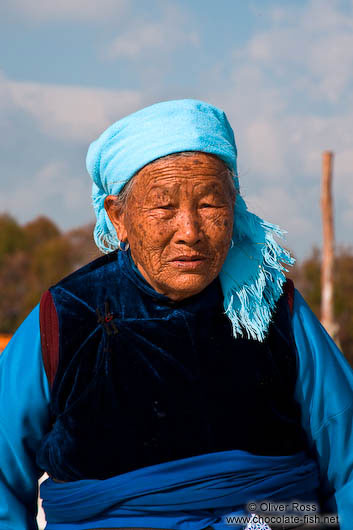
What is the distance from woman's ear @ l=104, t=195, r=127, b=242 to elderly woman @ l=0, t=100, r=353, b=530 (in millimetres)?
18

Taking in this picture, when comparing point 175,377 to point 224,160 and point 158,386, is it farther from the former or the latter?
point 224,160

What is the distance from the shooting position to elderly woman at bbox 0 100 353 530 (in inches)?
96.2

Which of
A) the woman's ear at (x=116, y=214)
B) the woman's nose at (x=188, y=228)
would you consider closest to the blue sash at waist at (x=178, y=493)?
the woman's nose at (x=188, y=228)

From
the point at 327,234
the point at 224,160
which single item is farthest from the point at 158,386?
the point at 327,234

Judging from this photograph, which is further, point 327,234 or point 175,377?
point 327,234

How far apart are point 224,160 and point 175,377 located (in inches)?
30.1

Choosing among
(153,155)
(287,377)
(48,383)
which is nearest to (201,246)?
(153,155)

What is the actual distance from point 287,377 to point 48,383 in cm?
83

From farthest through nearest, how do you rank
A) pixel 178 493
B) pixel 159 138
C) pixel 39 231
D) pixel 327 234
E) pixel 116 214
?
pixel 39 231 → pixel 327 234 → pixel 116 214 → pixel 159 138 → pixel 178 493

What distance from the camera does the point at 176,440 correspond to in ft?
8.07

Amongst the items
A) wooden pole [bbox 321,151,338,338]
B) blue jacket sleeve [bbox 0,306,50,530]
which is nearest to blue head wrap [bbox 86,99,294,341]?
blue jacket sleeve [bbox 0,306,50,530]

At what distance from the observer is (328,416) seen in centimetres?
259

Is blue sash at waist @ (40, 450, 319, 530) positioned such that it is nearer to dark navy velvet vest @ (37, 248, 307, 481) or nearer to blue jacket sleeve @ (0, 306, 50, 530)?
dark navy velvet vest @ (37, 248, 307, 481)

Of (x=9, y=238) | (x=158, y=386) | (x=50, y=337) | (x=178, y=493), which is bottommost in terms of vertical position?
(x=178, y=493)
